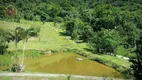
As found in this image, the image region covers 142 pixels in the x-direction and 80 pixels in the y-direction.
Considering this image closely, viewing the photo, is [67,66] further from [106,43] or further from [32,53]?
[106,43]

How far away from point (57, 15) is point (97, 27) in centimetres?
2252

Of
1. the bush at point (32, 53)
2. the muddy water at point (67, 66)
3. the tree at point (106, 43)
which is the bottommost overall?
the muddy water at point (67, 66)

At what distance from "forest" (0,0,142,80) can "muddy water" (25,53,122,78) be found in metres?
3.82

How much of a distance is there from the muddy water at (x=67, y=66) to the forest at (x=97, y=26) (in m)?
3.82

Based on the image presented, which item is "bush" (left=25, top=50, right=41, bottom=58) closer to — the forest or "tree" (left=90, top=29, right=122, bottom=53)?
the forest

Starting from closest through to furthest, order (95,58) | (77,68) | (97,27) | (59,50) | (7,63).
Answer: (7,63) → (77,68) → (95,58) → (59,50) → (97,27)

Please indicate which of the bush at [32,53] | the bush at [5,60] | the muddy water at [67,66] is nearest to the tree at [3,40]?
the bush at [5,60]

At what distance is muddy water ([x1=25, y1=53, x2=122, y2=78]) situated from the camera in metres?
31.1

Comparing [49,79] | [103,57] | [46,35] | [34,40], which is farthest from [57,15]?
[49,79]

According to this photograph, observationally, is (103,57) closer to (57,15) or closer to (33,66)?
(33,66)

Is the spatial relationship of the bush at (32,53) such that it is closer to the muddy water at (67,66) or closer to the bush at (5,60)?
the muddy water at (67,66)

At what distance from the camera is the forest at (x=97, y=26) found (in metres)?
38.7

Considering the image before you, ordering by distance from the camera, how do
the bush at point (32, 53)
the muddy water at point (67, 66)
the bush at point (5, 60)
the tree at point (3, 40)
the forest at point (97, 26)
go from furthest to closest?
the forest at point (97, 26)
the bush at point (32, 53)
the muddy water at point (67, 66)
the tree at point (3, 40)
the bush at point (5, 60)

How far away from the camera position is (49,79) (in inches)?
898
